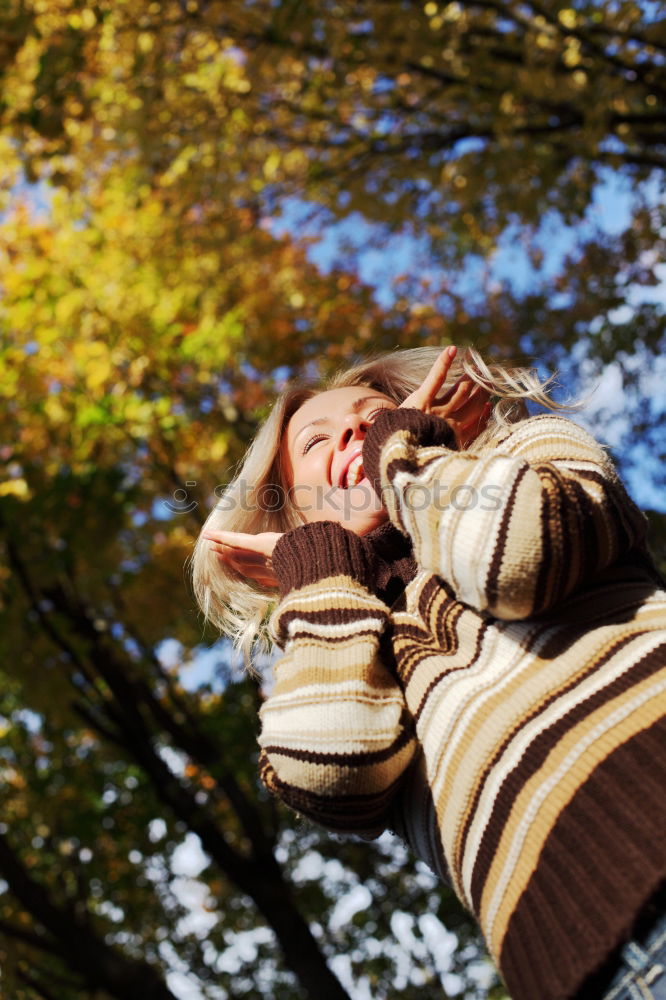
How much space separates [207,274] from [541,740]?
6.70 m

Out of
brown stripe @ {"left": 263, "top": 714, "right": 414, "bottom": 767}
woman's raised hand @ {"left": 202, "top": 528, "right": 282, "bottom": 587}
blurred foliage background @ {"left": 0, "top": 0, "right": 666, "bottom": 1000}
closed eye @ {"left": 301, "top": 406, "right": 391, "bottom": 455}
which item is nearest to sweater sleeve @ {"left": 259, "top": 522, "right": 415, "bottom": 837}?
brown stripe @ {"left": 263, "top": 714, "right": 414, "bottom": 767}

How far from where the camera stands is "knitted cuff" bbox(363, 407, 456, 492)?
1771mm

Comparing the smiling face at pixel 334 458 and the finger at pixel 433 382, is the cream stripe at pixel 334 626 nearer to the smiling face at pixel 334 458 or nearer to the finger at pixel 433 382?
the smiling face at pixel 334 458

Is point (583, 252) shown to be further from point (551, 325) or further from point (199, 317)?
point (199, 317)

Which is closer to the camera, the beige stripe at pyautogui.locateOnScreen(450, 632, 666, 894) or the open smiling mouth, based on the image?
the beige stripe at pyautogui.locateOnScreen(450, 632, 666, 894)

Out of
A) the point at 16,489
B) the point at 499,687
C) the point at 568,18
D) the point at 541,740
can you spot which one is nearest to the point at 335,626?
the point at 499,687

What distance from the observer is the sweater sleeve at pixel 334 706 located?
1541 millimetres

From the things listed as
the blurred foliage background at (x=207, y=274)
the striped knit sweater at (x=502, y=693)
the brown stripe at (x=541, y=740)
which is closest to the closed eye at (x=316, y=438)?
the striped knit sweater at (x=502, y=693)

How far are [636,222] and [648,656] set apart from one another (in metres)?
5.96

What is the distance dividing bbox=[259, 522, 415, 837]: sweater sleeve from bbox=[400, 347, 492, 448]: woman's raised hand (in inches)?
15.5

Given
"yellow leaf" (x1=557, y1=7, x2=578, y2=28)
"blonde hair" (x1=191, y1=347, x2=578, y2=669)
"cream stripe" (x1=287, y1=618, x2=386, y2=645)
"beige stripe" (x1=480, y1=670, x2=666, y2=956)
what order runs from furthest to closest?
"yellow leaf" (x1=557, y1=7, x2=578, y2=28)
"blonde hair" (x1=191, y1=347, x2=578, y2=669)
"cream stripe" (x1=287, y1=618, x2=386, y2=645)
"beige stripe" (x1=480, y1=670, x2=666, y2=956)

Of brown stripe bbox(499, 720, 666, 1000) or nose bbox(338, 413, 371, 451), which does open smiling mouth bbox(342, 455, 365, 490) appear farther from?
brown stripe bbox(499, 720, 666, 1000)

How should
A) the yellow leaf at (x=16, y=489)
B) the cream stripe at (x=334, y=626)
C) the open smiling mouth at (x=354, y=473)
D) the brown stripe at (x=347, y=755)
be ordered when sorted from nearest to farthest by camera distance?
the brown stripe at (x=347, y=755)
the cream stripe at (x=334, y=626)
the open smiling mouth at (x=354, y=473)
the yellow leaf at (x=16, y=489)

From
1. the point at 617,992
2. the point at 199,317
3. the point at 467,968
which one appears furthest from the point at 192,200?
the point at 467,968
